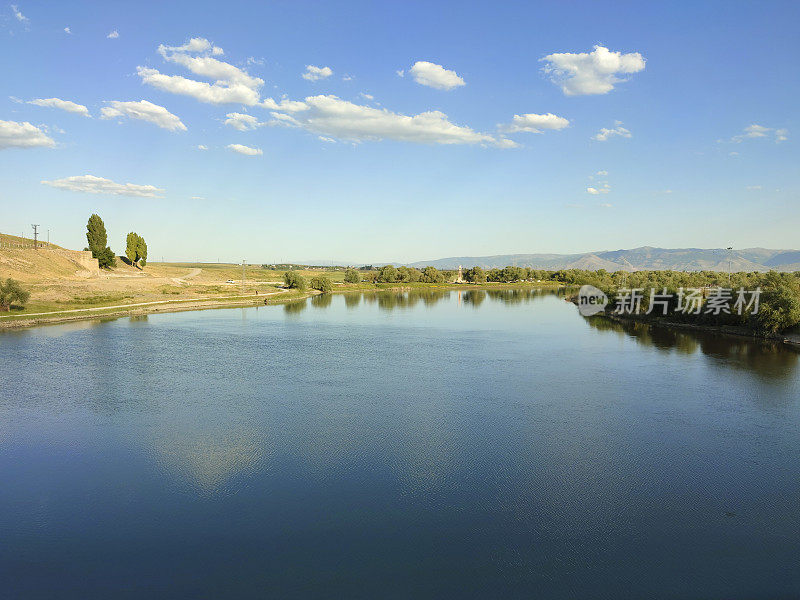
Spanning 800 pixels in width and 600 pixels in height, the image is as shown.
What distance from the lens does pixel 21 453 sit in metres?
17.3

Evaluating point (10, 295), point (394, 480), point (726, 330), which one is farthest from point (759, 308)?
point (10, 295)

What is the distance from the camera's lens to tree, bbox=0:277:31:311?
4972 cm

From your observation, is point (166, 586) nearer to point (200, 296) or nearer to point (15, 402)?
point (15, 402)

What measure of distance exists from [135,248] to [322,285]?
38.3 m

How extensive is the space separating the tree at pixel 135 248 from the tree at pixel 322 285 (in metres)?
35.5

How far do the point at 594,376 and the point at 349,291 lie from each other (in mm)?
87312

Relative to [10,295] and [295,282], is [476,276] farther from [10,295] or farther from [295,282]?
[10,295]

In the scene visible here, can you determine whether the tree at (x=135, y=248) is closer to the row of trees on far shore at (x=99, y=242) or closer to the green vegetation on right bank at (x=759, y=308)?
the row of trees on far shore at (x=99, y=242)

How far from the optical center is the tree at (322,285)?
107 m

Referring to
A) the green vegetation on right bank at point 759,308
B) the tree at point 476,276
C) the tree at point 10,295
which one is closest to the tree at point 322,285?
the tree at point 10,295

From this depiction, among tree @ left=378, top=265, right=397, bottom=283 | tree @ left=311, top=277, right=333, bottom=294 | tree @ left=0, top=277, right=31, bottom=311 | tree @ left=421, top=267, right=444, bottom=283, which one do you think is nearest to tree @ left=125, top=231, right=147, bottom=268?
tree @ left=311, top=277, right=333, bottom=294

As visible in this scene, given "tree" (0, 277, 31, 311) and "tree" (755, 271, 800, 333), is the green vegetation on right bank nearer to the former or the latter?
"tree" (755, 271, 800, 333)

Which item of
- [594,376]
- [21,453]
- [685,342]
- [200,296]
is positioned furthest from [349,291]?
[21,453]

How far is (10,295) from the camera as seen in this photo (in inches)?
1977
